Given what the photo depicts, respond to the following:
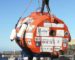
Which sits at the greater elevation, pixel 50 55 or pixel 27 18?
pixel 27 18

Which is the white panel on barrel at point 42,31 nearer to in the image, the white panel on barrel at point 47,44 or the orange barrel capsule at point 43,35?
the orange barrel capsule at point 43,35

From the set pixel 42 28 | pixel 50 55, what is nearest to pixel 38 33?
pixel 42 28

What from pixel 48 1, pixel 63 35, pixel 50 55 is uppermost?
pixel 48 1

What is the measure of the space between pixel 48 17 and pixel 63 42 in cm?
81

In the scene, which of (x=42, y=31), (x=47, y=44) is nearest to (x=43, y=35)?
(x=42, y=31)

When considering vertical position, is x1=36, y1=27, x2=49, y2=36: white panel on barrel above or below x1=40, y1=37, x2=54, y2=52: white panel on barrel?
above

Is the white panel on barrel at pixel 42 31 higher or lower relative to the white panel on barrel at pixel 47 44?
higher

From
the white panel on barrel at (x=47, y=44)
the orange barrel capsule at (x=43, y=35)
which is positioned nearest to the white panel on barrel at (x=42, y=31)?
the orange barrel capsule at (x=43, y=35)

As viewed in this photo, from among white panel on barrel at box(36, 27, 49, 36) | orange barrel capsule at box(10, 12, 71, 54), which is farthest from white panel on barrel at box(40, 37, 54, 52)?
white panel on barrel at box(36, 27, 49, 36)

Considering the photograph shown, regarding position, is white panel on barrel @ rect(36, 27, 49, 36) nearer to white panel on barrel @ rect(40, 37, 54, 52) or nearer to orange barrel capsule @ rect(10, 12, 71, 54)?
orange barrel capsule @ rect(10, 12, 71, 54)

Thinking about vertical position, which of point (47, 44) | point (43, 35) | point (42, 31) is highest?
point (42, 31)

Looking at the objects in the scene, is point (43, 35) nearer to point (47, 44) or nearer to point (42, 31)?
point (42, 31)

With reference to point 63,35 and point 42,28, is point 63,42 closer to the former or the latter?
point 63,35

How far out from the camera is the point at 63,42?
8875 millimetres
